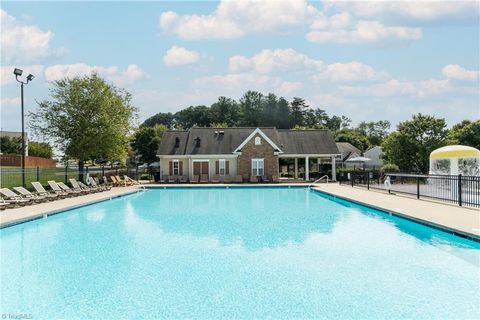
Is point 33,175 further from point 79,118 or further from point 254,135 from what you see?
point 254,135

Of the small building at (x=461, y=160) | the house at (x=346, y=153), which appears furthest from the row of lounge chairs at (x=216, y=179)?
the house at (x=346, y=153)

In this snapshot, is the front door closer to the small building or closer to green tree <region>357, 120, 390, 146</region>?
the small building

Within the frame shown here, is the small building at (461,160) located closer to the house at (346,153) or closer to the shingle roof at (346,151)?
the house at (346,153)

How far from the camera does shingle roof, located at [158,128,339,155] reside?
122ft

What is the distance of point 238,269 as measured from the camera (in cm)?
865

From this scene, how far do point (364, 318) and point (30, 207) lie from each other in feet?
50.5

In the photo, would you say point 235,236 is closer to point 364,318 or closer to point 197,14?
point 364,318

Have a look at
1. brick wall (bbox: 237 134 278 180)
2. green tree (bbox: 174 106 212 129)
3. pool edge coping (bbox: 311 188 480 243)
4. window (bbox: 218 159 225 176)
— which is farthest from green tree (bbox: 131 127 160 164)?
green tree (bbox: 174 106 212 129)

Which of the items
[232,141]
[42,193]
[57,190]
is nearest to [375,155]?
[232,141]

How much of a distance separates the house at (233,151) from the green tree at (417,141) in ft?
18.9

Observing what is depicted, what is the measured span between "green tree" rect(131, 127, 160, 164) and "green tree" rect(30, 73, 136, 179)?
21.9m

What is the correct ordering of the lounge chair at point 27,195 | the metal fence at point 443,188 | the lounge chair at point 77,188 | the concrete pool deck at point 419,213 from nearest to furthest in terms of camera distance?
the concrete pool deck at point 419,213 < the metal fence at point 443,188 < the lounge chair at point 27,195 < the lounge chair at point 77,188

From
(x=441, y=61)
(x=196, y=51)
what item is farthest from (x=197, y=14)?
(x=441, y=61)

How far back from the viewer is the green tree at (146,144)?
54.0m
